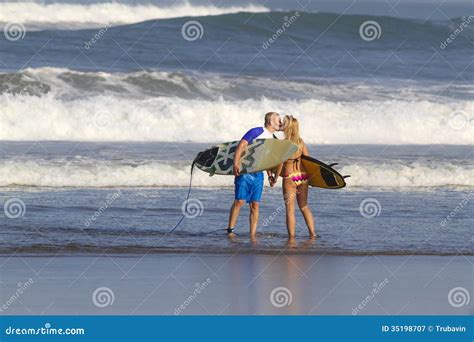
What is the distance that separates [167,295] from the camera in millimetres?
8680

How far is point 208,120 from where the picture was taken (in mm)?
22219

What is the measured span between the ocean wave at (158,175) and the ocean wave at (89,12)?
18242 mm

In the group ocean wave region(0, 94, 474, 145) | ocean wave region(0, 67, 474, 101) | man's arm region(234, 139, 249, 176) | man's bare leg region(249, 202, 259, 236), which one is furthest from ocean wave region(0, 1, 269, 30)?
man's bare leg region(249, 202, 259, 236)

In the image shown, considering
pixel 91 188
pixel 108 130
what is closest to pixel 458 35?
pixel 108 130

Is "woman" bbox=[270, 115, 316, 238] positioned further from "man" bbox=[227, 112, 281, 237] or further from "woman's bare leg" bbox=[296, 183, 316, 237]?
"man" bbox=[227, 112, 281, 237]

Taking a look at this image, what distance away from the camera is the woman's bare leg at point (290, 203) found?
11695 millimetres

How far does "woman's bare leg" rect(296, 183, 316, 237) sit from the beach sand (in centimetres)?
123

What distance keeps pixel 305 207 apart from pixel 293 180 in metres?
0.33

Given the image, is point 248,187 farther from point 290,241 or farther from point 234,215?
point 290,241

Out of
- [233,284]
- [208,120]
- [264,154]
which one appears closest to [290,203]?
[264,154]

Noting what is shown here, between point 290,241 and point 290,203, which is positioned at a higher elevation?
point 290,203

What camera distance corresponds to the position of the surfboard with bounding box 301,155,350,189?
12.2 metres

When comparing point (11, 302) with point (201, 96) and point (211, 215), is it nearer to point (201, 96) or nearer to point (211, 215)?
point (211, 215)

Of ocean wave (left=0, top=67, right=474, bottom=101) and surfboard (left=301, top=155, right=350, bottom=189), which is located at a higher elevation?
ocean wave (left=0, top=67, right=474, bottom=101)
